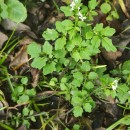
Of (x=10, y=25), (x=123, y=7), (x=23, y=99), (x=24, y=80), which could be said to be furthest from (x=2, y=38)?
(x=123, y=7)

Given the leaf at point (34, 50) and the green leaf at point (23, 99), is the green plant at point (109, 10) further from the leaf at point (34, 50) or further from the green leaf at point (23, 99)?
the green leaf at point (23, 99)

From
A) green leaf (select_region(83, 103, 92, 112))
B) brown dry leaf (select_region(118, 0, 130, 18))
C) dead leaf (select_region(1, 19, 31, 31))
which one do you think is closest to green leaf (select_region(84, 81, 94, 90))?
green leaf (select_region(83, 103, 92, 112))

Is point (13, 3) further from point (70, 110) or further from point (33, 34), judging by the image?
point (70, 110)

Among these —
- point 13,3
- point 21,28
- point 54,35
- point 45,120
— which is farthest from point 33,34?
point 45,120

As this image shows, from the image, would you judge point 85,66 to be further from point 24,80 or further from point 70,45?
point 24,80

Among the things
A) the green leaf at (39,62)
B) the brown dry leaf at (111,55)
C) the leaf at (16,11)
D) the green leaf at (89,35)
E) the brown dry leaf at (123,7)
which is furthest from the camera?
the brown dry leaf at (123,7)

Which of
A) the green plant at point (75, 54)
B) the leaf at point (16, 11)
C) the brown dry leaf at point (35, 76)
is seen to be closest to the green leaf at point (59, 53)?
the green plant at point (75, 54)
